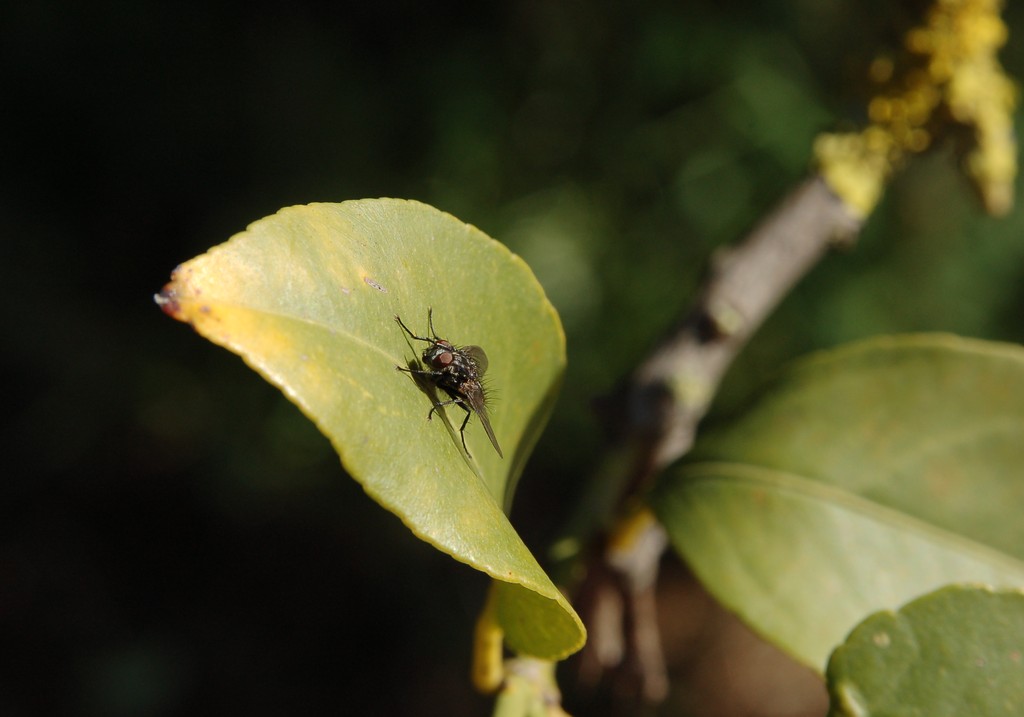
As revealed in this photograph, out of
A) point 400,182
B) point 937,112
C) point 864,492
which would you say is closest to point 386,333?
point 864,492

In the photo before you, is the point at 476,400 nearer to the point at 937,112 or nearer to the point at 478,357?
the point at 478,357

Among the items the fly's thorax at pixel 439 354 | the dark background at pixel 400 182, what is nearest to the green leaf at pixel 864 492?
the fly's thorax at pixel 439 354

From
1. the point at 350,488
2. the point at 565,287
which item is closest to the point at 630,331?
the point at 565,287

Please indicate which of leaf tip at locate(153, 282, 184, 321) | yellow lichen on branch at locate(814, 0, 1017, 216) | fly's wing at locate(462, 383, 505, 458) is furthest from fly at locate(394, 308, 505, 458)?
yellow lichen on branch at locate(814, 0, 1017, 216)

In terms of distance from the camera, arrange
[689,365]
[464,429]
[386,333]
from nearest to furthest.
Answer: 1. [386,333]
2. [464,429]
3. [689,365]

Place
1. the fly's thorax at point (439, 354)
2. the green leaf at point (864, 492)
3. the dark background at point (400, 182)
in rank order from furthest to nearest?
the dark background at point (400, 182)
the green leaf at point (864, 492)
the fly's thorax at point (439, 354)

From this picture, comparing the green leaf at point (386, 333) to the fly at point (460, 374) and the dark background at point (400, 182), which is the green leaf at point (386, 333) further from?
the dark background at point (400, 182)
